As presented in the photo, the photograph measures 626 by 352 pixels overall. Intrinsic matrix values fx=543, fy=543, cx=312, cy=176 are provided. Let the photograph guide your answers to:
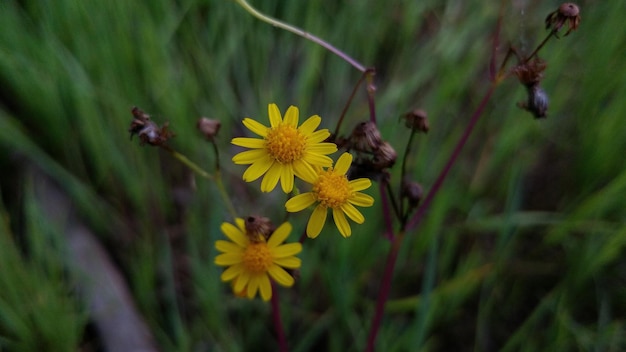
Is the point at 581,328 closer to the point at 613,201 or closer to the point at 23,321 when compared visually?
the point at 613,201

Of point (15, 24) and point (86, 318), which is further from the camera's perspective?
point (15, 24)

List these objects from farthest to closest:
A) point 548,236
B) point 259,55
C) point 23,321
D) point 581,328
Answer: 1. point 259,55
2. point 548,236
3. point 581,328
4. point 23,321

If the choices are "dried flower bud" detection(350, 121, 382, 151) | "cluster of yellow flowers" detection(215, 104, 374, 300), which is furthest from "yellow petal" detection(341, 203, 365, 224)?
"dried flower bud" detection(350, 121, 382, 151)

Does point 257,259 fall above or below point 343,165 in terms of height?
below

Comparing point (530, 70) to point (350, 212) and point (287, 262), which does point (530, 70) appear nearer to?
point (350, 212)

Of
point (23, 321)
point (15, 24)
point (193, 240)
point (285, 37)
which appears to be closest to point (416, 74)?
point (285, 37)

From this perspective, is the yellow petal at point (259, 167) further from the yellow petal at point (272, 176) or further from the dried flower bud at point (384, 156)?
the dried flower bud at point (384, 156)

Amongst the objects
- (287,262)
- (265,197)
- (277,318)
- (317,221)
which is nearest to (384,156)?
(317,221)
